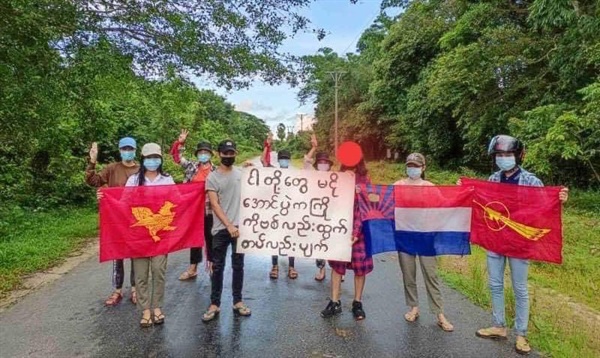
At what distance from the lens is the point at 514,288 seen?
4270 millimetres

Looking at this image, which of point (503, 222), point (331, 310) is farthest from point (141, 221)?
point (503, 222)

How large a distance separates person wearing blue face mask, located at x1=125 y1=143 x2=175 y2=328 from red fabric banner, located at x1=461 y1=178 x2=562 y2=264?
337 centimetres

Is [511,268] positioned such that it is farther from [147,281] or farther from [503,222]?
[147,281]

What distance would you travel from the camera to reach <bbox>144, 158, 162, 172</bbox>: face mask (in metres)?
4.71

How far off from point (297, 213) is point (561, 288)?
4266 millimetres

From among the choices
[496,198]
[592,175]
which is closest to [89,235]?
[496,198]

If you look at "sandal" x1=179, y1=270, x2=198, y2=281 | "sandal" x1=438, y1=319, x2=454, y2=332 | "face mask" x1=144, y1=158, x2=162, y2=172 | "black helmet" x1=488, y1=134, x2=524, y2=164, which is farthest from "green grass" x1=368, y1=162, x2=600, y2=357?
"face mask" x1=144, y1=158, x2=162, y2=172

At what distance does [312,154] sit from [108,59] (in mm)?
4083

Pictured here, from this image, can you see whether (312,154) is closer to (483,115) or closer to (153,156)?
(153,156)

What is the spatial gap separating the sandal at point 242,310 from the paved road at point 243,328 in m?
0.08

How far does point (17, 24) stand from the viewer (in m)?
5.98

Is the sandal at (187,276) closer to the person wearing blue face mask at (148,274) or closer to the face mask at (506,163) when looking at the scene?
the person wearing blue face mask at (148,274)

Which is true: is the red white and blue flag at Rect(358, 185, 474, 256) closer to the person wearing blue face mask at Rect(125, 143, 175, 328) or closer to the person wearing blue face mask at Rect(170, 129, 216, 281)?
the person wearing blue face mask at Rect(170, 129, 216, 281)

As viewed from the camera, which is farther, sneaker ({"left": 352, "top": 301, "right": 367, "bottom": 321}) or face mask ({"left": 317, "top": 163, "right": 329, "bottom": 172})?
face mask ({"left": 317, "top": 163, "right": 329, "bottom": 172})
